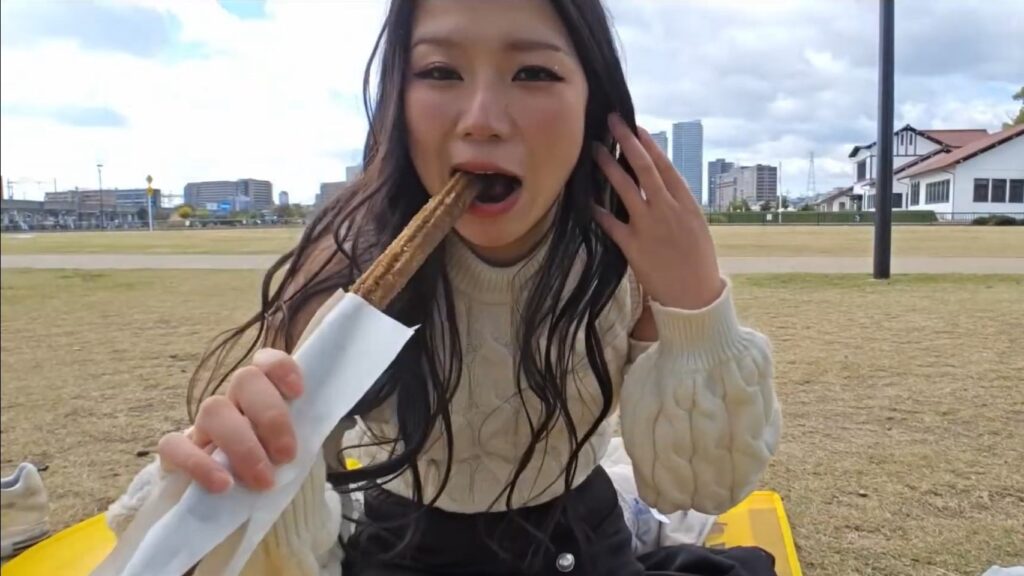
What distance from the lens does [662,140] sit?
2.91 feet

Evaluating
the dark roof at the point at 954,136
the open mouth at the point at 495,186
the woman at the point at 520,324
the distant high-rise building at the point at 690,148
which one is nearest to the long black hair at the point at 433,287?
the woman at the point at 520,324

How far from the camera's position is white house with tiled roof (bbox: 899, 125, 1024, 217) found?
96 centimetres

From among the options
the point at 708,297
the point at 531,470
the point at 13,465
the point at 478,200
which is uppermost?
the point at 478,200

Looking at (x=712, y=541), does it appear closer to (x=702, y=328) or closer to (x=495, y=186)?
(x=702, y=328)

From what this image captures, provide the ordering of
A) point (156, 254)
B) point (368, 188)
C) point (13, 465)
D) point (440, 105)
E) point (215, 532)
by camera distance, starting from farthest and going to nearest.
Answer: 1. point (156, 254)
2. point (13, 465)
3. point (368, 188)
4. point (440, 105)
5. point (215, 532)

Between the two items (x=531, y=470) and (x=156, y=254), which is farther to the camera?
(x=156, y=254)

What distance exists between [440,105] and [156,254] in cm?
140

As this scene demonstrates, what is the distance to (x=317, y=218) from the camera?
90 centimetres

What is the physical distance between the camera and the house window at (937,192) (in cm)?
103

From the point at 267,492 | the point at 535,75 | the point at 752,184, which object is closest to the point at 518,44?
the point at 535,75

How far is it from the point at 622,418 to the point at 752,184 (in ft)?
1.54

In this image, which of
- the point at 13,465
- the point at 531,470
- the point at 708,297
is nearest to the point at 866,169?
the point at 708,297

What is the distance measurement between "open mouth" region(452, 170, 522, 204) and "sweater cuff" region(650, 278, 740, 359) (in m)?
0.21

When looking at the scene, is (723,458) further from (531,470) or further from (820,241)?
(820,241)
